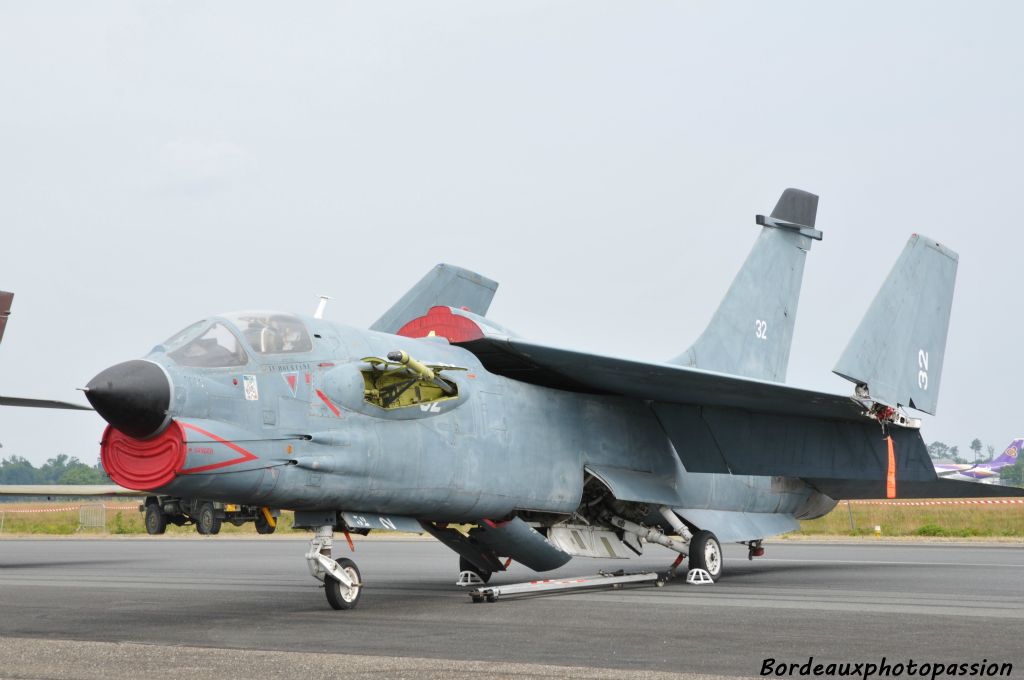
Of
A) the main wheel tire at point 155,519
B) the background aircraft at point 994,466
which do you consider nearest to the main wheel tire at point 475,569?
the main wheel tire at point 155,519

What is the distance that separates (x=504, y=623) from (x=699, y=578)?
5005mm

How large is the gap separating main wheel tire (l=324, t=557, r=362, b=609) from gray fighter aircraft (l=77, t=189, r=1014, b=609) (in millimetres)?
20

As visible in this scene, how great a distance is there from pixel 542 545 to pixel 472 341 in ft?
8.30

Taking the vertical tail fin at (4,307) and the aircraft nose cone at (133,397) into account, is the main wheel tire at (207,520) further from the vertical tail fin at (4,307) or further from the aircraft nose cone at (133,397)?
the aircraft nose cone at (133,397)

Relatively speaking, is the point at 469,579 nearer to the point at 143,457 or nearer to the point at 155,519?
the point at 143,457

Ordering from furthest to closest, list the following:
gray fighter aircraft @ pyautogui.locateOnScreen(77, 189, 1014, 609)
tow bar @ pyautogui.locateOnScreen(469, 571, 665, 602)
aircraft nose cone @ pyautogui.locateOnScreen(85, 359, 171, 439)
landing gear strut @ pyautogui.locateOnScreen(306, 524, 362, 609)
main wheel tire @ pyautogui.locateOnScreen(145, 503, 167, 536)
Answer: main wheel tire @ pyautogui.locateOnScreen(145, 503, 167, 536) → tow bar @ pyautogui.locateOnScreen(469, 571, 665, 602) → landing gear strut @ pyautogui.locateOnScreen(306, 524, 362, 609) → gray fighter aircraft @ pyautogui.locateOnScreen(77, 189, 1014, 609) → aircraft nose cone @ pyautogui.locateOnScreen(85, 359, 171, 439)

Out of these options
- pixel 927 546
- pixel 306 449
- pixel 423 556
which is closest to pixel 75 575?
pixel 423 556

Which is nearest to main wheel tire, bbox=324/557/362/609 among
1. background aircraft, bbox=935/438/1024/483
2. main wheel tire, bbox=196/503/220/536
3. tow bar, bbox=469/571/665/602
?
tow bar, bbox=469/571/665/602

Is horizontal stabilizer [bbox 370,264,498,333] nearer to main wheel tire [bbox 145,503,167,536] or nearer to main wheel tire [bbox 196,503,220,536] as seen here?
main wheel tire [bbox 196,503,220,536]

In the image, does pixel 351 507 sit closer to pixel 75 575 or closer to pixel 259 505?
pixel 259 505

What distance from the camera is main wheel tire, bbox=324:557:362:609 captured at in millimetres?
10570

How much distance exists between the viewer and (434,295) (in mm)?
16578

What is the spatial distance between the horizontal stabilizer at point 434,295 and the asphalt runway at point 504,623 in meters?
3.64

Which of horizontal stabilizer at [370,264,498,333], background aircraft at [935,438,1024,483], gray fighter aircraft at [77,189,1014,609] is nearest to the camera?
gray fighter aircraft at [77,189,1014,609]
